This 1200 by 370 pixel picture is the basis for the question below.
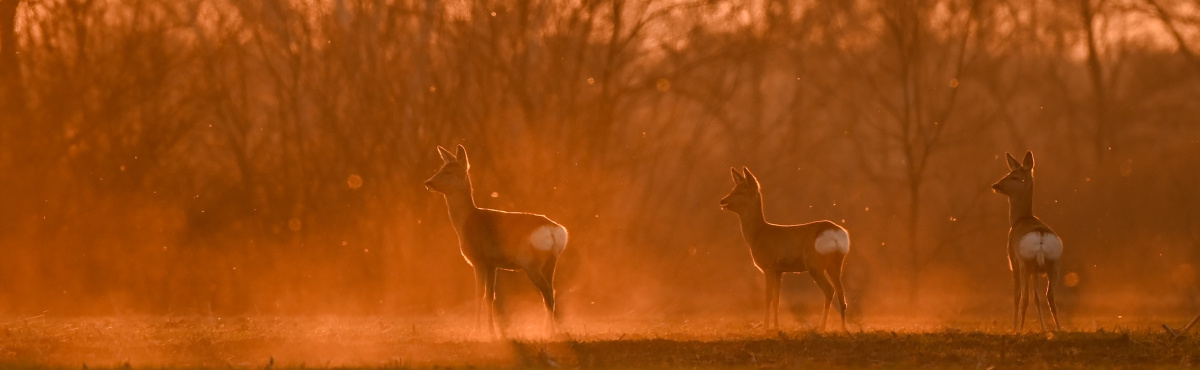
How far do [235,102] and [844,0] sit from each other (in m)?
13.9

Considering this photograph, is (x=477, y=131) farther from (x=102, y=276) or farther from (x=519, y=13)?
(x=102, y=276)

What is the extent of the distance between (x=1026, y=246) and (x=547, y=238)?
554 centimetres

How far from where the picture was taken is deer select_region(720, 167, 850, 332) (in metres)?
17.2

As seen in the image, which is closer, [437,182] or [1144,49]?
[437,182]

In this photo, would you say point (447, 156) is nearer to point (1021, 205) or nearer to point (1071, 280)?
point (1021, 205)

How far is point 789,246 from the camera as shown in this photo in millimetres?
17609

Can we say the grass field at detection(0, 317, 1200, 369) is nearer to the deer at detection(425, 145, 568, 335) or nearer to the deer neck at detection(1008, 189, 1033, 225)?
the deer at detection(425, 145, 568, 335)

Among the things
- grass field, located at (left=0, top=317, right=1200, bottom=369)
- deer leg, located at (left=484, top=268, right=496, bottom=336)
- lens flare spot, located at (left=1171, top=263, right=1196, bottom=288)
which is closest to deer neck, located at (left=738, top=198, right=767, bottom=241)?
grass field, located at (left=0, top=317, right=1200, bottom=369)

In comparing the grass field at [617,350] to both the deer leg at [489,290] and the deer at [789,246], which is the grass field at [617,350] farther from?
the deer at [789,246]

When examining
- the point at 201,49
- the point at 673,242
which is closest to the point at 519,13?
the point at 673,242

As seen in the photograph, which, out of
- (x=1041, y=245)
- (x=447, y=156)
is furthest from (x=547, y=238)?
(x=1041, y=245)

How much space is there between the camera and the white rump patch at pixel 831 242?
17141 millimetres

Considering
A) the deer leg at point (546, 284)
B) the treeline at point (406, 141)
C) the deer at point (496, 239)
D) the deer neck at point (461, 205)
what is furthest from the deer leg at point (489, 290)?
the treeline at point (406, 141)

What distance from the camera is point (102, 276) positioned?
97.8ft
